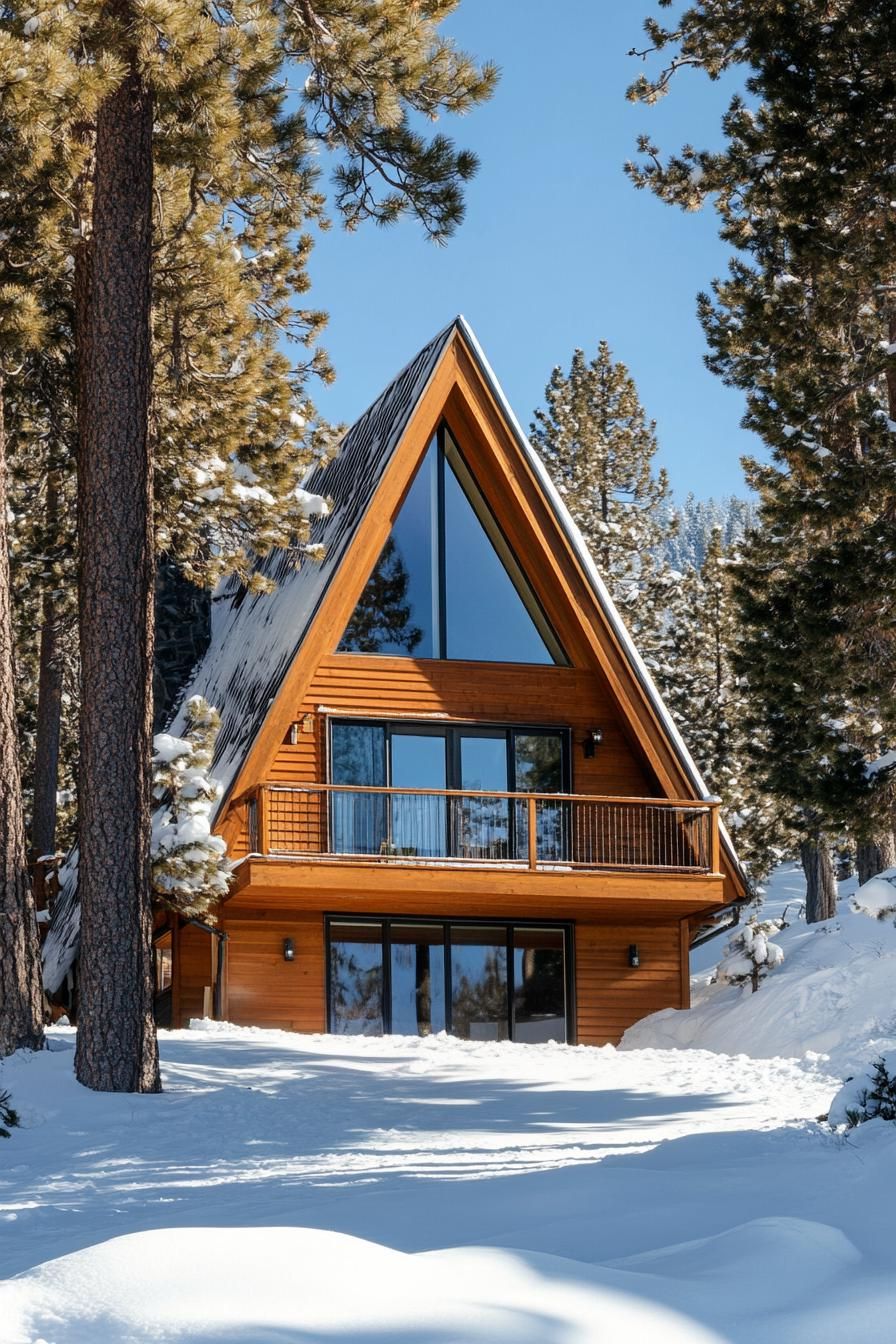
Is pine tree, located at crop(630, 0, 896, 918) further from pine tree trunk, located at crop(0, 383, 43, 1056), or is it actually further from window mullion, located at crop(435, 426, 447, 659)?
pine tree trunk, located at crop(0, 383, 43, 1056)

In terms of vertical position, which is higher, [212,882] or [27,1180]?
[212,882]

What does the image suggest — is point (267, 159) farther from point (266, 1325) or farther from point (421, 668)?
point (266, 1325)

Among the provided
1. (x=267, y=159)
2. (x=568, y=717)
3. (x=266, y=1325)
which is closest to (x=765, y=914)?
(x=568, y=717)

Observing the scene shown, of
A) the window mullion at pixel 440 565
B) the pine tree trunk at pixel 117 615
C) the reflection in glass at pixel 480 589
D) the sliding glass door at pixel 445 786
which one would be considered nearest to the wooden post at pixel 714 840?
the sliding glass door at pixel 445 786

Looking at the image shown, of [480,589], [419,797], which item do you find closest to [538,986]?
[419,797]

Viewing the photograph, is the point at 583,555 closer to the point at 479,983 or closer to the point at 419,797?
the point at 419,797

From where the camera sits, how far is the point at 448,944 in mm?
19500

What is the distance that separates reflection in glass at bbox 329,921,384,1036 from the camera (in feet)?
62.0

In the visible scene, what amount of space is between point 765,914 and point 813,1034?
3024 cm

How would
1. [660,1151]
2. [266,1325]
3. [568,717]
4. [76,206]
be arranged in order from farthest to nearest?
[568,717], [76,206], [660,1151], [266,1325]

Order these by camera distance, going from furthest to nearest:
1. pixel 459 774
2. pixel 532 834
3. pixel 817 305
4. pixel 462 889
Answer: pixel 459 774, pixel 532 834, pixel 462 889, pixel 817 305

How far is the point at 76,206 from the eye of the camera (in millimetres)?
13500

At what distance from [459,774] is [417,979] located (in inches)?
103

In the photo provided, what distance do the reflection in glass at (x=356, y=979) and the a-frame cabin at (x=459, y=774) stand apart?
0.09 feet
